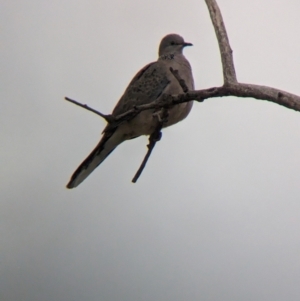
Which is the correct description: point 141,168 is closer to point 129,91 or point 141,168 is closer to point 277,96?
point 277,96

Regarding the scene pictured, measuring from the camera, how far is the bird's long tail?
650 centimetres

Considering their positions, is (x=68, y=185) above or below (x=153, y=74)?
below

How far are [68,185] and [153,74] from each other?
1.61 m

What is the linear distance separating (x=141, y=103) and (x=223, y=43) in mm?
2630

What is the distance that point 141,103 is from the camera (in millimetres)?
6910

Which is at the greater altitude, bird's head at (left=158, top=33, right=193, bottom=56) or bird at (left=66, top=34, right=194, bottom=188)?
bird's head at (left=158, top=33, right=193, bottom=56)

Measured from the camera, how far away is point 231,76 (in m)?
4.14

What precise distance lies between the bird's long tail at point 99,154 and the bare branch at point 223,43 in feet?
8.20

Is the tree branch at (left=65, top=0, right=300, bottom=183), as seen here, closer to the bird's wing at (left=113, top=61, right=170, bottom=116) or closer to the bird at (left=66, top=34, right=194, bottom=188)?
the bird at (left=66, top=34, right=194, bottom=188)

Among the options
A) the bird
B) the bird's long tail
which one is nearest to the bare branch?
the bird

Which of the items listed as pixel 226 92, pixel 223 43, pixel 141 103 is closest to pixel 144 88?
pixel 141 103

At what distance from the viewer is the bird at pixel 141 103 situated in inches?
256

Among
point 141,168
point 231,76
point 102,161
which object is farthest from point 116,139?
point 231,76

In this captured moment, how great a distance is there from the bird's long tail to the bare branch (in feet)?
8.20
